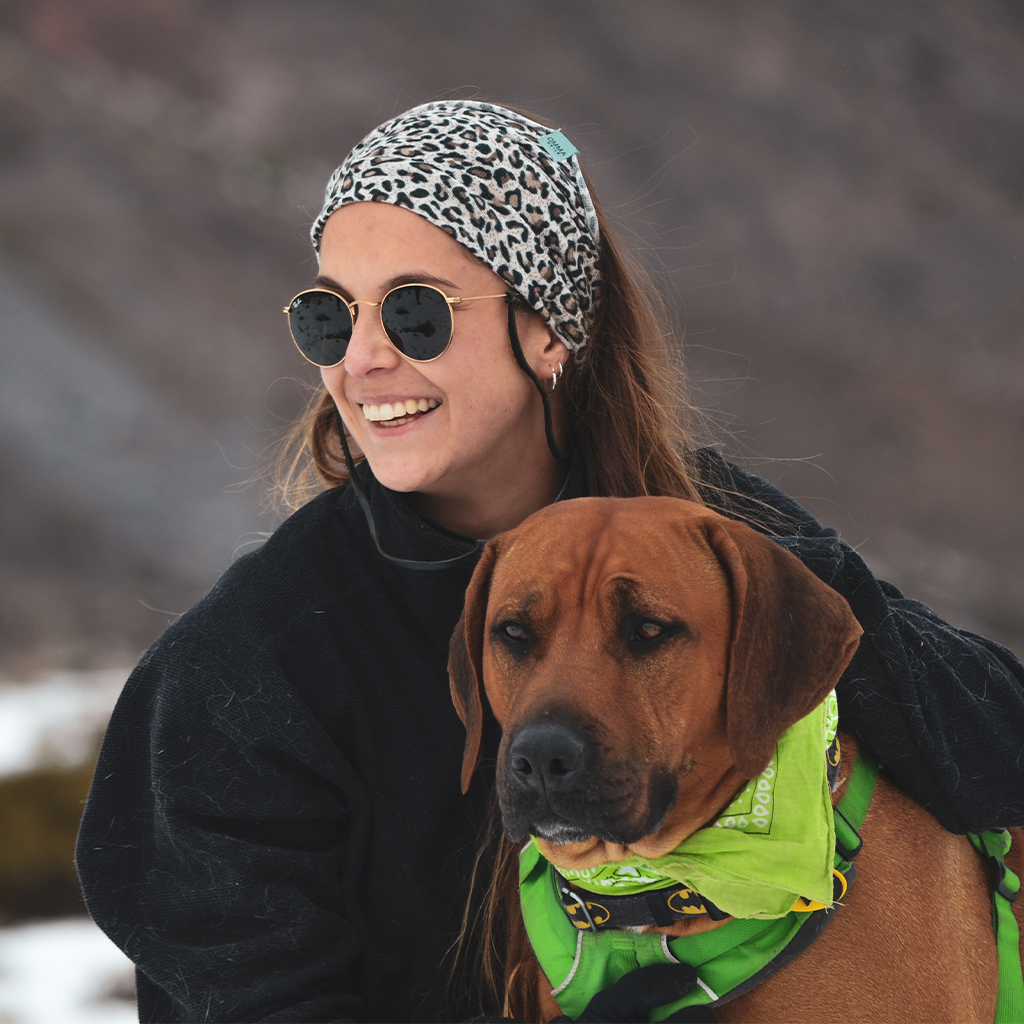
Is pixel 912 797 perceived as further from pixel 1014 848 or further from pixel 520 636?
pixel 520 636

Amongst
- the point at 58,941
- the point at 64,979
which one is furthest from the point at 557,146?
the point at 58,941

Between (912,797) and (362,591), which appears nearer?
(912,797)

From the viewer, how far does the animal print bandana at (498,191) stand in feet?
8.78

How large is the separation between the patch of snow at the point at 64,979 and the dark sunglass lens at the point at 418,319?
327cm

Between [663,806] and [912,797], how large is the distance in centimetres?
72

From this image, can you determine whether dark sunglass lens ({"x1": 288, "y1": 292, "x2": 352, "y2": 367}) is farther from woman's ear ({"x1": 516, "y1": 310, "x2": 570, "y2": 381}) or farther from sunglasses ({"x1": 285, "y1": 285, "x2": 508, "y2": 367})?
woman's ear ({"x1": 516, "y1": 310, "x2": 570, "y2": 381})

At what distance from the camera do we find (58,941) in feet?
17.4

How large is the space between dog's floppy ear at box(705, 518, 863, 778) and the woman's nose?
95 cm

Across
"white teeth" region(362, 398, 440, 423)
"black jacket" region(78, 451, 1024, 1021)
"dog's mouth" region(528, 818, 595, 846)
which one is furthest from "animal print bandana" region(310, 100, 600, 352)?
"dog's mouth" region(528, 818, 595, 846)

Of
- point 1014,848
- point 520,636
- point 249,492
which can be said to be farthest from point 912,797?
point 249,492

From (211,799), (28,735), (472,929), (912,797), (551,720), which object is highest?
(551,720)

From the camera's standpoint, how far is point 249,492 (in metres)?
7.84

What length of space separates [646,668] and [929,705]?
30.5 inches

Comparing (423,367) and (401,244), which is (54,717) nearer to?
(423,367)
